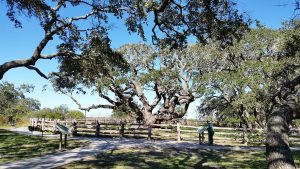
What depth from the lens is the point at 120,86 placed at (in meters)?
38.1

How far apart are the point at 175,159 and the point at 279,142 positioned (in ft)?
33.0

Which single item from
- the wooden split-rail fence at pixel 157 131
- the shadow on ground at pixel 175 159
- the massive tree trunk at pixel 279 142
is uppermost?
the massive tree trunk at pixel 279 142

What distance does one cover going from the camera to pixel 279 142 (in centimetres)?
554

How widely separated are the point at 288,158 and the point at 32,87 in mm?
102546

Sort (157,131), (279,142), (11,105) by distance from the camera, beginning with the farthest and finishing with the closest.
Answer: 1. (11,105)
2. (157,131)
3. (279,142)

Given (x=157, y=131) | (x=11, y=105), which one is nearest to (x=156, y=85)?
(x=157, y=131)

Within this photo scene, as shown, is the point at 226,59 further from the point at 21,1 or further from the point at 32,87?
the point at 32,87

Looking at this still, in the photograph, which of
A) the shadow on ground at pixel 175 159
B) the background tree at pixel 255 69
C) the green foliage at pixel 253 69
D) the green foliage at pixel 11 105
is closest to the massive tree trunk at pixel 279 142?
the shadow on ground at pixel 175 159

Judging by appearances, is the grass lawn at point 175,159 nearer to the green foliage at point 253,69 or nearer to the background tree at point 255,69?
the background tree at point 255,69

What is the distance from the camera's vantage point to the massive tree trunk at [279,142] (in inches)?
212

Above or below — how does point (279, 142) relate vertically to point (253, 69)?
below

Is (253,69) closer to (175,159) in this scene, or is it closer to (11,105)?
(175,159)

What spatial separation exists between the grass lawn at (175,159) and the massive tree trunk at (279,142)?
766cm

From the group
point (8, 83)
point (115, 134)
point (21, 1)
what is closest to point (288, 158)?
point (21, 1)
